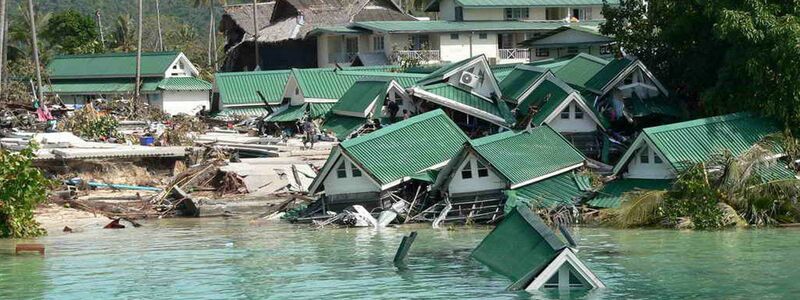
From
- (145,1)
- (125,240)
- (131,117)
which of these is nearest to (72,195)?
(125,240)

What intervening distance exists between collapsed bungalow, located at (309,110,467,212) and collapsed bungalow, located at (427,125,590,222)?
1038mm

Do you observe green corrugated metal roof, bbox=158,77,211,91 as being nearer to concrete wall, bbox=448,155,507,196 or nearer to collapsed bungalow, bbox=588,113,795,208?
concrete wall, bbox=448,155,507,196

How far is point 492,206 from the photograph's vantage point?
37906 mm

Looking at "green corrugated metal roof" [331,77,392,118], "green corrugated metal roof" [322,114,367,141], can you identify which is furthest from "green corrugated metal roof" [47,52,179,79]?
"green corrugated metal roof" [331,77,392,118]

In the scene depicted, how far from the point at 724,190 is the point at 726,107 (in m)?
5.58

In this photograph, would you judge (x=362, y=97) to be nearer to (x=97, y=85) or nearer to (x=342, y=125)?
(x=342, y=125)

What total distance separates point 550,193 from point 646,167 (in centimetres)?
291

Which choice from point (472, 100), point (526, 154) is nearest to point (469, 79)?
point (472, 100)

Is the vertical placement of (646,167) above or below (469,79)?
below

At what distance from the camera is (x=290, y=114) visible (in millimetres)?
58875

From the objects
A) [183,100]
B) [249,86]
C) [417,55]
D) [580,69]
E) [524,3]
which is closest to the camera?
[580,69]

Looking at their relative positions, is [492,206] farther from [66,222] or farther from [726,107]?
[66,222]

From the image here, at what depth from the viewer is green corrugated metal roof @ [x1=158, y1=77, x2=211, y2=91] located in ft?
242

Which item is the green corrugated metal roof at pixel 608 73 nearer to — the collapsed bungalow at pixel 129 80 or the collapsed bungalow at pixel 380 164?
the collapsed bungalow at pixel 380 164
